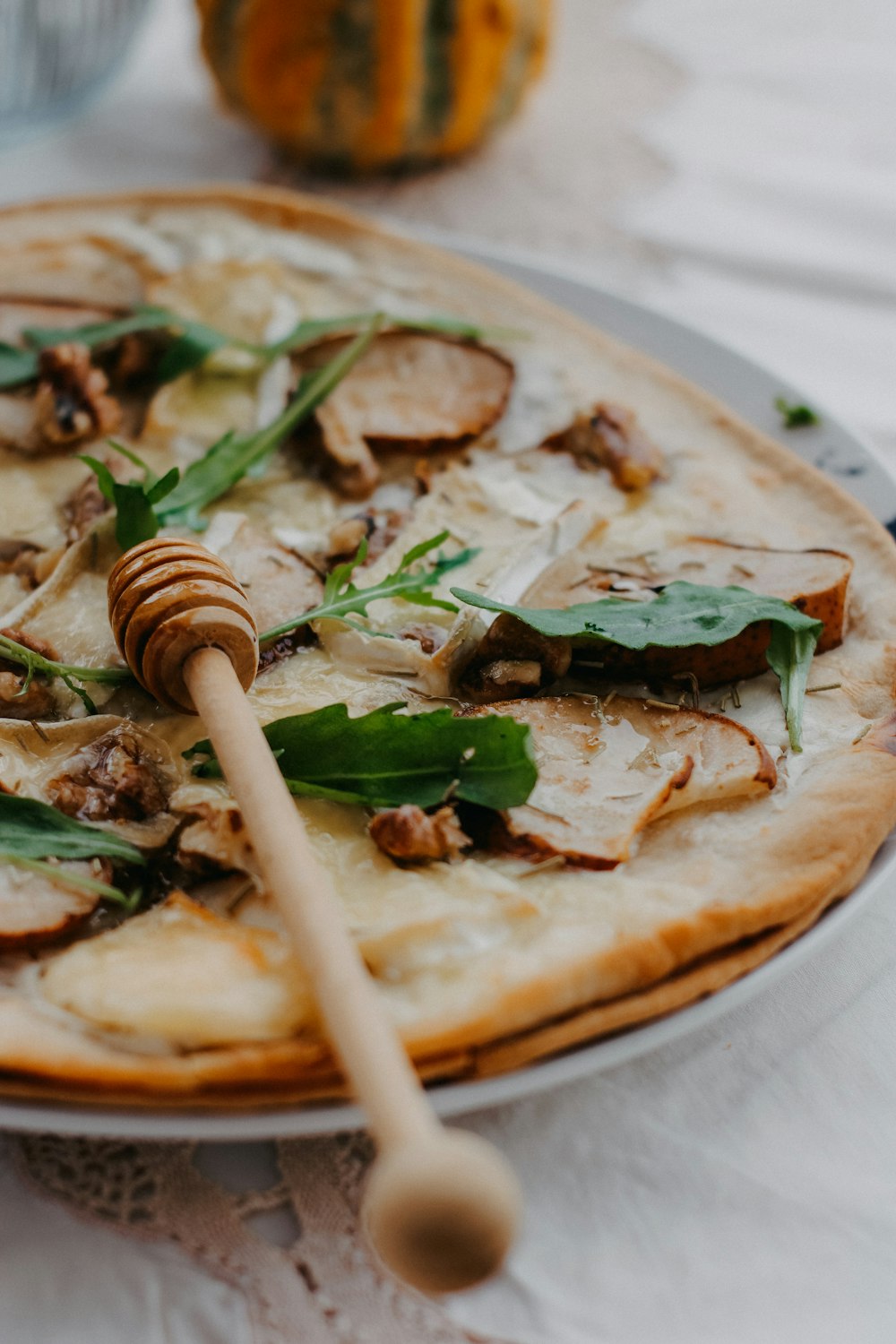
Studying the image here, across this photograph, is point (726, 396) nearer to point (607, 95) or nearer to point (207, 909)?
point (207, 909)

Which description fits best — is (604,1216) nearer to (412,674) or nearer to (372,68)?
(412,674)

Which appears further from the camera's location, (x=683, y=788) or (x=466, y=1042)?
(x=683, y=788)

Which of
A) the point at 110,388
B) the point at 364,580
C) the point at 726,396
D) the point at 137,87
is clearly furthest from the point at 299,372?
the point at 137,87

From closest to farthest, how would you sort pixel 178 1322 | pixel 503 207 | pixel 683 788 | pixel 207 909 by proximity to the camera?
pixel 178 1322 → pixel 207 909 → pixel 683 788 → pixel 503 207

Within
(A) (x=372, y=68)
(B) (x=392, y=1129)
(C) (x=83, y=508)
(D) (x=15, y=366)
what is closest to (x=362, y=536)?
(C) (x=83, y=508)

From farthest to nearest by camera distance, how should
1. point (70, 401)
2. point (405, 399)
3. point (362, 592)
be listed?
point (405, 399) → point (70, 401) → point (362, 592)

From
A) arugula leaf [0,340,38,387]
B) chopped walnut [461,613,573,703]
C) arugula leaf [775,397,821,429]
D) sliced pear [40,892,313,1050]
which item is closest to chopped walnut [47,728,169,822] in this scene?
sliced pear [40,892,313,1050]

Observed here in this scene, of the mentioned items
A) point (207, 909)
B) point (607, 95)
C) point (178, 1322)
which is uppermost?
point (607, 95)
